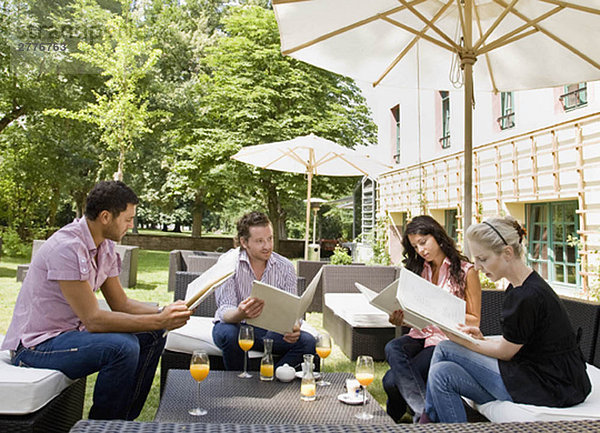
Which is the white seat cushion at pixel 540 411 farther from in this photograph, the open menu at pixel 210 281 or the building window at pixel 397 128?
the building window at pixel 397 128

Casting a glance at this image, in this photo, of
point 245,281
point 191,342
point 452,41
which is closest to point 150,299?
point 191,342

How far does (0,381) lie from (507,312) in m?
2.08

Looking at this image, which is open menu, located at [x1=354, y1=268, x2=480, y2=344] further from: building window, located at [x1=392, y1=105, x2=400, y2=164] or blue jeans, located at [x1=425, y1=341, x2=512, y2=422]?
building window, located at [x1=392, y1=105, x2=400, y2=164]

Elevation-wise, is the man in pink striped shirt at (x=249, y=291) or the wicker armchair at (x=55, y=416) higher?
the man in pink striped shirt at (x=249, y=291)

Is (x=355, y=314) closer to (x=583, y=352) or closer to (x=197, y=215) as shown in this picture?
(x=583, y=352)

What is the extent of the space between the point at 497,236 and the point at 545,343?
0.47 meters

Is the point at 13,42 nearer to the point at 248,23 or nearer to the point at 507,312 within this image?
the point at 248,23

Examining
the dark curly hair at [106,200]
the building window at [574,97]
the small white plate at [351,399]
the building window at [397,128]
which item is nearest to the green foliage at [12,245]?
the building window at [397,128]

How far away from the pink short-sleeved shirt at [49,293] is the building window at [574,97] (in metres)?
7.45

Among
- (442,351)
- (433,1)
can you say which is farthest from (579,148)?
(442,351)

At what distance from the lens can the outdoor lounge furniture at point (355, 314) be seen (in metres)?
4.37

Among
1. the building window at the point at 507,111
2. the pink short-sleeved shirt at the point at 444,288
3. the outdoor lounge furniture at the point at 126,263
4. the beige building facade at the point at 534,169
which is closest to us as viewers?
the pink short-sleeved shirt at the point at 444,288

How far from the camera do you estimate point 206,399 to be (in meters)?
2.29

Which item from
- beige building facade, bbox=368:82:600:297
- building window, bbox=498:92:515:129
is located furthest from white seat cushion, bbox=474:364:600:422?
Result: building window, bbox=498:92:515:129
